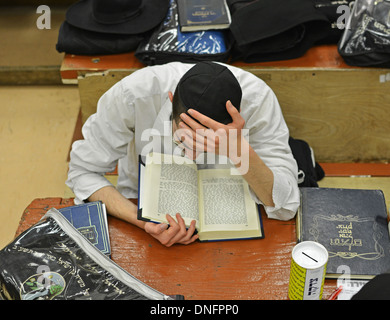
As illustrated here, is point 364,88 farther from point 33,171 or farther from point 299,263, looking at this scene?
point 33,171

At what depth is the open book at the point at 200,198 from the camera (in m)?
1.47

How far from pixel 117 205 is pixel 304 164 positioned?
2.49 feet

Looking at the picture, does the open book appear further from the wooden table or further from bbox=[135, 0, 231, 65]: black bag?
bbox=[135, 0, 231, 65]: black bag

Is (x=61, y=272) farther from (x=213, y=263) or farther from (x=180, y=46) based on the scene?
(x=180, y=46)

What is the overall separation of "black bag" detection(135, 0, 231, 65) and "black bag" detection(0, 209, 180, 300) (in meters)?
0.99

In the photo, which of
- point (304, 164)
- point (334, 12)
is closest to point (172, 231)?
point (304, 164)

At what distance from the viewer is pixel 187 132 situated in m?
1.38

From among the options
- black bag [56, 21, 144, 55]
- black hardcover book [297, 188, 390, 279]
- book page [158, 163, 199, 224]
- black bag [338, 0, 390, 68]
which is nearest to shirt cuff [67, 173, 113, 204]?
book page [158, 163, 199, 224]

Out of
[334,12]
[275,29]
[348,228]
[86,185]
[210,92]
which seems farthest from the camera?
[334,12]

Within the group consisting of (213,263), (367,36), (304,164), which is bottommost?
(304,164)

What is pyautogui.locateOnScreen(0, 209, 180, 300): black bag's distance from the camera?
3.91ft

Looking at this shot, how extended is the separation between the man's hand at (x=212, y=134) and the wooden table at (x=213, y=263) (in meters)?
0.27

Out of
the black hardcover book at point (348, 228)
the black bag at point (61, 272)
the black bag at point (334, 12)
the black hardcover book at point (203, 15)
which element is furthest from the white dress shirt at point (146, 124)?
the black bag at point (334, 12)

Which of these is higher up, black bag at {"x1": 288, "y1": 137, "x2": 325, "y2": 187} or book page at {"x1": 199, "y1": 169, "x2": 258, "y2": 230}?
book page at {"x1": 199, "y1": 169, "x2": 258, "y2": 230}
